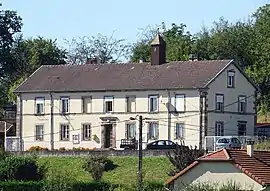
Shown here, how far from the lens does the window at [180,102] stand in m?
87.2

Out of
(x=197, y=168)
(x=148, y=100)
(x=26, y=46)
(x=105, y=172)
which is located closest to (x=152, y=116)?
(x=148, y=100)

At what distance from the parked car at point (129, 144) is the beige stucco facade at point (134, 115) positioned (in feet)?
4.28

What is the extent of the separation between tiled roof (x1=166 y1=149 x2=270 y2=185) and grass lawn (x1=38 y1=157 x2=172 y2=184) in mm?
9037

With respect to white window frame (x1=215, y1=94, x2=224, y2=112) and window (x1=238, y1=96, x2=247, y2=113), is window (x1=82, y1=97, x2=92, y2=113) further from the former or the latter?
window (x1=238, y1=96, x2=247, y2=113)

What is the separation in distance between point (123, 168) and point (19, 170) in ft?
24.0

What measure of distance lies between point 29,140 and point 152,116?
1188 cm

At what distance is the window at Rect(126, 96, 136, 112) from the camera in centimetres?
8969

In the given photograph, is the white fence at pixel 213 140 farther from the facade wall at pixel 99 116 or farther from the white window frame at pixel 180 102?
the white window frame at pixel 180 102

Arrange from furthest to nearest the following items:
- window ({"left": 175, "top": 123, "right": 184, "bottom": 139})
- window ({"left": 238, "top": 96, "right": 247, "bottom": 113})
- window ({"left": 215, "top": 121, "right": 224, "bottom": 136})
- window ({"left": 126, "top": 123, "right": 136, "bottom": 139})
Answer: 1. window ({"left": 238, "top": 96, "right": 247, "bottom": 113})
2. window ({"left": 126, "top": 123, "right": 136, "bottom": 139})
3. window ({"left": 215, "top": 121, "right": 224, "bottom": 136})
4. window ({"left": 175, "top": 123, "right": 184, "bottom": 139})

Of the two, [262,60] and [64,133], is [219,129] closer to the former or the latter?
[64,133]

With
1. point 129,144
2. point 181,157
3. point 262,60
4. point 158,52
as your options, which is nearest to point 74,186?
point 181,157

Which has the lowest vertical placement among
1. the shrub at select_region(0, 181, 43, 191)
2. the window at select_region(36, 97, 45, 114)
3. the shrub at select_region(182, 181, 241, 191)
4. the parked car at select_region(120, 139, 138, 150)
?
the shrub at select_region(0, 181, 43, 191)

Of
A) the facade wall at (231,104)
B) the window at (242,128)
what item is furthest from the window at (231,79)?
the window at (242,128)

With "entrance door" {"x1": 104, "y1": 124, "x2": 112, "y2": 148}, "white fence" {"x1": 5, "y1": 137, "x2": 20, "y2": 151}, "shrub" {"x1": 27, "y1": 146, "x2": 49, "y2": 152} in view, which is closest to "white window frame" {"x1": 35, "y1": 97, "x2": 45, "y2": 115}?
"white fence" {"x1": 5, "y1": 137, "x2": 20, "y2": 151}
